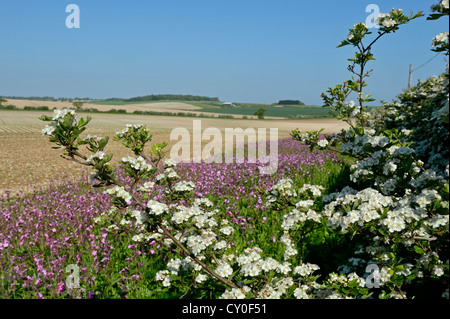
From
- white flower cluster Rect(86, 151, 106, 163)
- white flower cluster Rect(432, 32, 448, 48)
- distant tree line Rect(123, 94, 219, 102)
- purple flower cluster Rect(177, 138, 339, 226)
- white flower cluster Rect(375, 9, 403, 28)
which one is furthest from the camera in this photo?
distant tree line Rect(123, 94, 219, 102)

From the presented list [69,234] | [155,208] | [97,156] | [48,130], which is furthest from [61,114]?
[69,234]

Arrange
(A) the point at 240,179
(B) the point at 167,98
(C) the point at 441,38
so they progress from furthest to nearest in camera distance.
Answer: (B) the point at 167,98
(A) the point at 240,179
(C) the point at 441,38

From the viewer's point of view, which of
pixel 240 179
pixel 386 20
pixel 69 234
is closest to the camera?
pixel 386 20

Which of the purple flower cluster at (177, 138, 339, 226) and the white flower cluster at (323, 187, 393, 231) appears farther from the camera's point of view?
the purple flower cluster at (177, 138, 339, 226)

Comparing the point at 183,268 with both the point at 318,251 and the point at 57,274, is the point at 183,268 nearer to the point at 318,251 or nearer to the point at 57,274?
the point at 57,274

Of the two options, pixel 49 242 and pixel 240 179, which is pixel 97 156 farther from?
pixel 240 179

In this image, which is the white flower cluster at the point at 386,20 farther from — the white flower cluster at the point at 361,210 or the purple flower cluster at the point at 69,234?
the purple flower cluster at the point at 69,234

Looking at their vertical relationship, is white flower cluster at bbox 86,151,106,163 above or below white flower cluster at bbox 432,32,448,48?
below

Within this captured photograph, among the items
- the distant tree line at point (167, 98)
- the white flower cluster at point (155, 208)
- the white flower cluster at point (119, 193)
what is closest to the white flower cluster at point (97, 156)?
the white flower cluster at point (119, 193)

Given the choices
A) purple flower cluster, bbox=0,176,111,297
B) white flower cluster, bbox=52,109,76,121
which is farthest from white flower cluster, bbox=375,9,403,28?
purple flower cluster, bbox=0,176,111,297

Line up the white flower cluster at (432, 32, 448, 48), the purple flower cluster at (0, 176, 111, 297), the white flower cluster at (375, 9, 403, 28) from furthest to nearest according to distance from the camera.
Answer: the purple flower cluster at (0, 176, 111, 297)
the white flower cluster at (375, 9, 403, 28)
the white flower cluster at (432, 32, 448, 48)

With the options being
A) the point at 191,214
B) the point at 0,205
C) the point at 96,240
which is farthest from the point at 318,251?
the point at 0,205

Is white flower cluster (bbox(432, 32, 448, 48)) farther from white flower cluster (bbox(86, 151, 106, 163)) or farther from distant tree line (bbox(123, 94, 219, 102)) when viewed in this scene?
distant tree line (bbox(123, 94, 219, 102))

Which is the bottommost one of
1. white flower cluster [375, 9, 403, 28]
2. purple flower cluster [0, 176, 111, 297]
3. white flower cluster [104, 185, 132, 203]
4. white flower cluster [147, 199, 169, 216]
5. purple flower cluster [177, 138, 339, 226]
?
purple flower cluster [0, 176, 111, 297]
